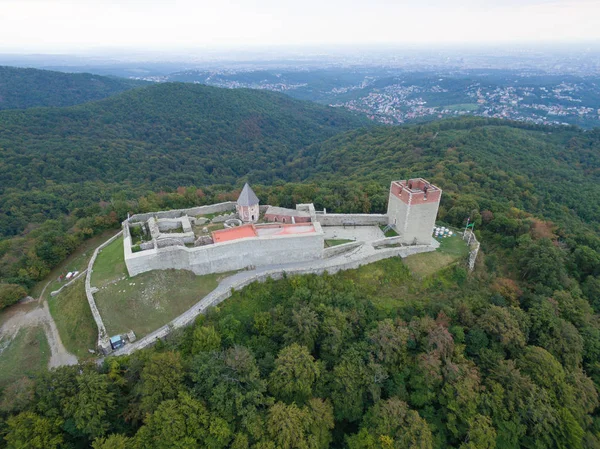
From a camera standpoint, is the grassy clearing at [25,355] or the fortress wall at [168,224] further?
the fortress wall at [168,224]

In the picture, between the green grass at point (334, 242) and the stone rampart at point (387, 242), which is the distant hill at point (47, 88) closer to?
the green grass at point (334, 242)

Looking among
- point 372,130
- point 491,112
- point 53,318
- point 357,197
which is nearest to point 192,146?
point 372,130

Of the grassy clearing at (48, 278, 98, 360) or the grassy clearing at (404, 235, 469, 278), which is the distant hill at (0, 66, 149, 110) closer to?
the grassy clearing at (48, 278, 98, 360)

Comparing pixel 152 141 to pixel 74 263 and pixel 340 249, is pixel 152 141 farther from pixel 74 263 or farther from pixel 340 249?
pixel 340 249

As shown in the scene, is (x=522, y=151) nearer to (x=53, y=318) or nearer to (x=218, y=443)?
(x=218, y=443)

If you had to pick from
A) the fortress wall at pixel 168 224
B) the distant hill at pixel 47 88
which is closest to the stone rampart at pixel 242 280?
the fortress wall at pixel 168 224

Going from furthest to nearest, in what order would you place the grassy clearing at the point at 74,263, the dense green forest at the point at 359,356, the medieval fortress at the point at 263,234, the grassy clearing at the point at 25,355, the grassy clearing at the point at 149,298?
the grassy clearing at the point at 74,263
the medieval fortress at the point at 263,234
the grassy clearing at the point at 149,298
the grassy clearing at the point at 25,355
the dense green forest at the point at 359,356
